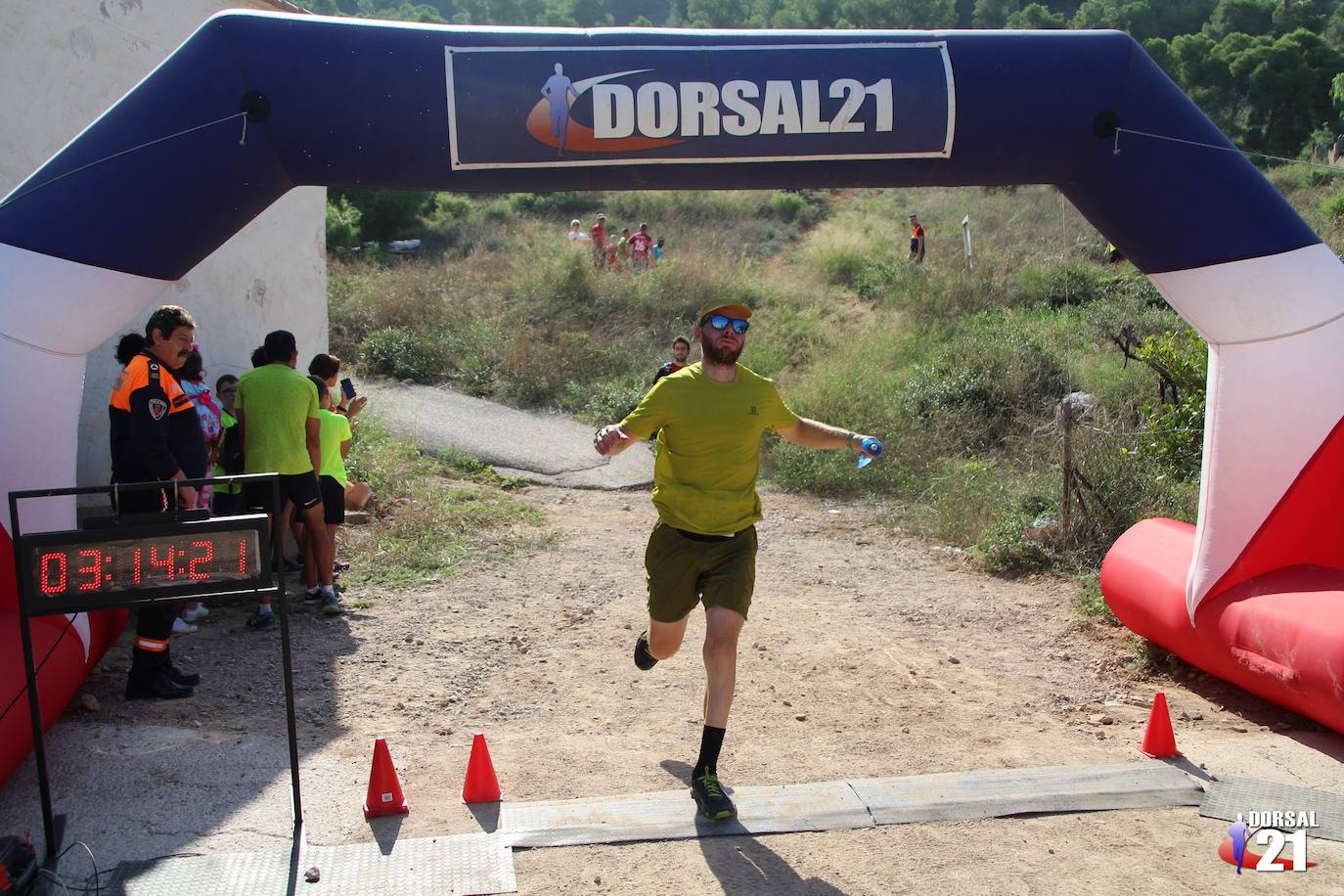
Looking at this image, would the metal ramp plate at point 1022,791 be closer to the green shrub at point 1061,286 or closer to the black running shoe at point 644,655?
the black running shoe at point 644,655

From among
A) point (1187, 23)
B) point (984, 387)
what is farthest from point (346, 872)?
point (1187, 23)

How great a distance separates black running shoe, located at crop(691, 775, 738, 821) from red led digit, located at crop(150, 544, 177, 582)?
2.11 meters

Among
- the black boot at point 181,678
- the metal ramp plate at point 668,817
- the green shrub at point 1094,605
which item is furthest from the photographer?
the green shrub at point 1094,605

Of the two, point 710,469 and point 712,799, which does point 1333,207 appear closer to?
point 710,469

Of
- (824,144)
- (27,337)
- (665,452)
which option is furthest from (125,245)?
(824,144)

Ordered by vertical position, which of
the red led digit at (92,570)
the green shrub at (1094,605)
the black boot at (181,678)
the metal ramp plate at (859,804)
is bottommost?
the green shrub at (1094,605)

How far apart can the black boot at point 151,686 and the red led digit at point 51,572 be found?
191 centimetres

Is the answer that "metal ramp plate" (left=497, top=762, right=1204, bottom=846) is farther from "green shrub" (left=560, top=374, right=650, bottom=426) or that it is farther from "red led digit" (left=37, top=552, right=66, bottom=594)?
"green shrub" (left=560, top=374, right=650, bottom=426)

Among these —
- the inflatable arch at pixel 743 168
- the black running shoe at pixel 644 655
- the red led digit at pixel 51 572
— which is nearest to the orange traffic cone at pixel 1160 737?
the inflatable arch at pixel 743 168

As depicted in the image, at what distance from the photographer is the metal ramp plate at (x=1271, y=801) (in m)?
4.44

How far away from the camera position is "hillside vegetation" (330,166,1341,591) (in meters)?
8.95

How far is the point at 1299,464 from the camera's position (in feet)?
18.6

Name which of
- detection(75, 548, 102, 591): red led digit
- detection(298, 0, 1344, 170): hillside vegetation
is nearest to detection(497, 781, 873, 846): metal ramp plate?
detection(75, 548, 102, 591): red led digit

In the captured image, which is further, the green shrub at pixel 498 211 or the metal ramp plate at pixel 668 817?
the green shrub at pixel 498 211
